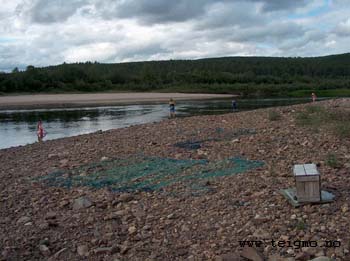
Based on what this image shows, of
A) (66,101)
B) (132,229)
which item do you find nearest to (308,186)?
(132,229)

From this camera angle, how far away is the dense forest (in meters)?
82.8

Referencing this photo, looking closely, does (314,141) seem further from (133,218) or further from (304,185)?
(133,218)

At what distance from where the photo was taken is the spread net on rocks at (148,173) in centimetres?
779

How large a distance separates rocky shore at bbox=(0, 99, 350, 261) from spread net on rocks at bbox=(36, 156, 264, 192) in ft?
0.34

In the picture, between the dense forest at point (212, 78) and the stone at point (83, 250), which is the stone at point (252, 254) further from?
the dense forest at point (212, 78)

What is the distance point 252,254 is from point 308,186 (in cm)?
145

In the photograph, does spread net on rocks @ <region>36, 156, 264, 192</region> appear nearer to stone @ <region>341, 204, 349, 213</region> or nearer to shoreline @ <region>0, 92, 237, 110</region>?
stone @ <region>341, 204, 349, 213</region>

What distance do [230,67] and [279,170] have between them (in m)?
124

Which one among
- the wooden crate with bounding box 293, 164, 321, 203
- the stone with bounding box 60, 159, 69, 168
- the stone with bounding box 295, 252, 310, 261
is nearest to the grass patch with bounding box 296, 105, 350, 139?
the wooden crate with bounding box 293, 164, 321, 203

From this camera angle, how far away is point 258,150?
372 inches

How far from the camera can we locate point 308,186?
5656mm

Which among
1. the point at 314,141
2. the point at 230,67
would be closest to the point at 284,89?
the point at 230,67

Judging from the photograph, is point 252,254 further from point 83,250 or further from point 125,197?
point 125,197

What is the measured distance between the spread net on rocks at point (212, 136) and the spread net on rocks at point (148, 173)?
4.82ft
